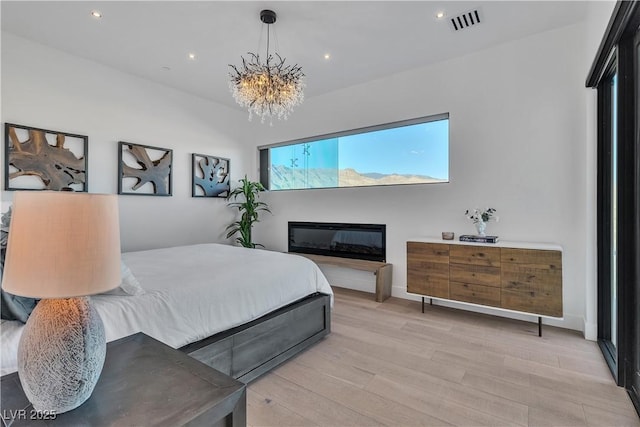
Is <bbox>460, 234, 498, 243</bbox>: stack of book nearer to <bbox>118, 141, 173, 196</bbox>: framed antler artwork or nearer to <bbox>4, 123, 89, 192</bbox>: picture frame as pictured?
<bbox>118, 141, 173, 196</bbox>: framed antler artwork

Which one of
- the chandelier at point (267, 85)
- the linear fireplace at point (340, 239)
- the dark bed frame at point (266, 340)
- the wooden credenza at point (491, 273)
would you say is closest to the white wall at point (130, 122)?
the linear fireplace at point (340, 239)

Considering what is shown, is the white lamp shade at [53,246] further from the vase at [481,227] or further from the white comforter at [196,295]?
the vase at [481,227]

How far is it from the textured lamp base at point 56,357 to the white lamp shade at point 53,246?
A: 116 millimetres

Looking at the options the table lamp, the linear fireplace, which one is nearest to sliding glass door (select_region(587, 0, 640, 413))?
the linear fireplace

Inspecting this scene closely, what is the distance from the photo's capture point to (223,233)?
5219mm

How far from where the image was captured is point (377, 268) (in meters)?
3.97

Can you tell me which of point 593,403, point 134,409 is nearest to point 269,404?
point 134,409

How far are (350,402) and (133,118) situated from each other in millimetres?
4231

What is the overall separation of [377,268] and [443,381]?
6.21 ft

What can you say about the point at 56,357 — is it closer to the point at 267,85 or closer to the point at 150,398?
the point at 150,398

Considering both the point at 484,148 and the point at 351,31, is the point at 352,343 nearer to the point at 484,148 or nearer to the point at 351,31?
the point at 484,148

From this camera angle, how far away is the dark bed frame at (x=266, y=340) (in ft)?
6.27

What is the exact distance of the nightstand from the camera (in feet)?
2.79

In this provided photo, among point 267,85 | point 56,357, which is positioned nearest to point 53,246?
point 56,357
